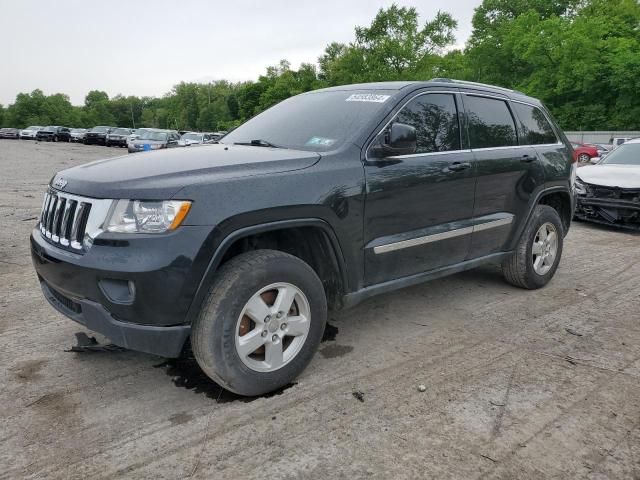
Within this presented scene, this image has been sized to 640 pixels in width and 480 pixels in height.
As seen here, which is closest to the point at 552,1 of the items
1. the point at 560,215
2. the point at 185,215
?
the point at 560,215

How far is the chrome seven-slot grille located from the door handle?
8.10ft

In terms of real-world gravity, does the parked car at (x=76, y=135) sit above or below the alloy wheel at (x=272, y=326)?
above

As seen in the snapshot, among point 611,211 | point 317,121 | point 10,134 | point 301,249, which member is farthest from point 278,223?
point 10,134

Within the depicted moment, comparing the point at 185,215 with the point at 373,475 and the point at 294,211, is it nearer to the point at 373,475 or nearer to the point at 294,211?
the point at 294,211

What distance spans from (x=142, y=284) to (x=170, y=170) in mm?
640

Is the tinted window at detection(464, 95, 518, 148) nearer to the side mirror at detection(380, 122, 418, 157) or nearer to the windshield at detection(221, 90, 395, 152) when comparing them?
the windshield at detection(221, 90, 395, 152)

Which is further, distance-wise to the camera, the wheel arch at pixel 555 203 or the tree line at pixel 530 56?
the tree line at pixel 530 56

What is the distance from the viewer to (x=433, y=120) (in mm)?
3844

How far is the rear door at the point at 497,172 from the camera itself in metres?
4.11

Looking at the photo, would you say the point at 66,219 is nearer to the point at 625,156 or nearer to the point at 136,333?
the point at 136,333

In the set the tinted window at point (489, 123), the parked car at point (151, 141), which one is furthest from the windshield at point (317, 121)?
the parked car at point (151, 141)

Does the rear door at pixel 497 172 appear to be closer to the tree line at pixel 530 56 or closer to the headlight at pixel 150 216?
Answer: the headlight at pixel 150 216

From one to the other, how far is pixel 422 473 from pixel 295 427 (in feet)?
2.23

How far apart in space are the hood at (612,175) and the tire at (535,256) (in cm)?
367
